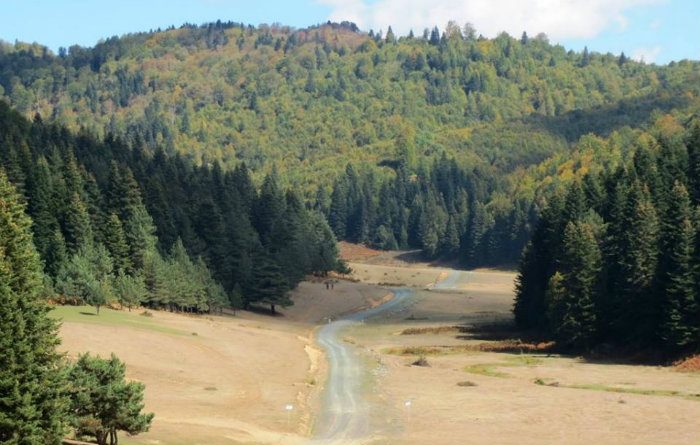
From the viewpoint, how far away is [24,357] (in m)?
37.5

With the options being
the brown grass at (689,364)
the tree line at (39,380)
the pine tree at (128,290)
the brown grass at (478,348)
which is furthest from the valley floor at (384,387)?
the tree line at (39,380)

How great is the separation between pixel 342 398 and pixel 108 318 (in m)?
29.6

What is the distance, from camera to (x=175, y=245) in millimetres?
117125

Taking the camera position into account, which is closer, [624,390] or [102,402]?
[102,402]

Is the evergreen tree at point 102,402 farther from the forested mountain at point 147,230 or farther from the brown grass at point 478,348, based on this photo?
the brown grass at point 478,348

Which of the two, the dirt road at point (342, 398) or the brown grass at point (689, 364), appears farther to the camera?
the brown grass at point (689, 364)

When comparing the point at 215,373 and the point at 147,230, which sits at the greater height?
the point at 147,230

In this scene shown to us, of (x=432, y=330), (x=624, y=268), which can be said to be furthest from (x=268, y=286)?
(x=624, y=268)

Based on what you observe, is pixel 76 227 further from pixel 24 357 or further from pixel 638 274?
pixel 24 357

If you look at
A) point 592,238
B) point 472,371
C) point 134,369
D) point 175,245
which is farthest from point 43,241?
point 592,238

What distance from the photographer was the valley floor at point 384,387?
51.5 m

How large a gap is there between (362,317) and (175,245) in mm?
28882

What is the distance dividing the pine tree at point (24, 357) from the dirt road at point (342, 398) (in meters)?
15.5

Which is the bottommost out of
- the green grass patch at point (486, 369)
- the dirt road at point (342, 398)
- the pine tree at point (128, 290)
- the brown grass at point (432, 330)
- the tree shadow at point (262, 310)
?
the dirt road at point (342, 398)
